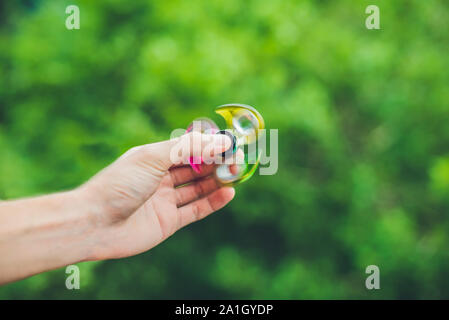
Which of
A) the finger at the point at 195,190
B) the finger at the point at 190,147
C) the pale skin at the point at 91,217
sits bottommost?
the pale skin at the point at 91,217

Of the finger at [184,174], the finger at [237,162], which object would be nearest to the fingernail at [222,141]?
the finger at [237,162]

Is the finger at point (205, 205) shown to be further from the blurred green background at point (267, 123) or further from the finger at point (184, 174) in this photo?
the blurred green background at point (267, 123)

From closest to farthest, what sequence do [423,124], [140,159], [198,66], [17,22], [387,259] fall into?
[140,159], [198,66], [387,259], [423,124], [17,22]

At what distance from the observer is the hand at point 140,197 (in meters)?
1.39

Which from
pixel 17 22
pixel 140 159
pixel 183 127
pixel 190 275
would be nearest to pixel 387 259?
pixel 190 275

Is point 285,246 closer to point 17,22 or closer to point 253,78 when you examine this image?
point 253,78

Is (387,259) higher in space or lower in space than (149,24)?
lower

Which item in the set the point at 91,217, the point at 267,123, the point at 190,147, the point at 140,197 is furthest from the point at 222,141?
the point at 267,123

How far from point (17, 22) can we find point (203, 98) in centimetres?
167

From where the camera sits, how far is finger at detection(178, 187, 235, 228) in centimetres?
167

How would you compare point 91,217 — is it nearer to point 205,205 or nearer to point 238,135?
point 205,205

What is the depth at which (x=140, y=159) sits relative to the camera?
4.56ft

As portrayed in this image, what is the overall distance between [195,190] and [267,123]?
1.05 m

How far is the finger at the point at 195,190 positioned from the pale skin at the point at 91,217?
19cm
